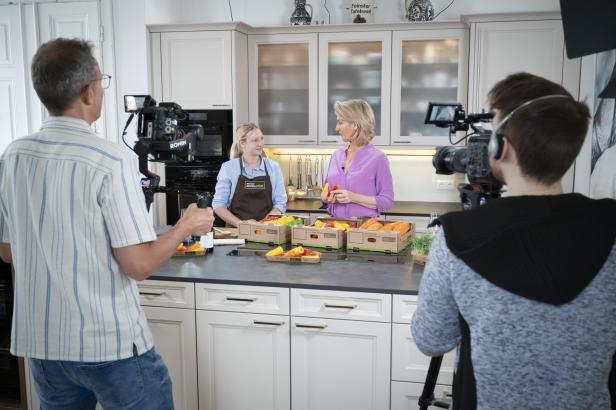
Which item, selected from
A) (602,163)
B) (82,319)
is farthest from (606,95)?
(82,319)

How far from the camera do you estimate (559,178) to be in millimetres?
1070

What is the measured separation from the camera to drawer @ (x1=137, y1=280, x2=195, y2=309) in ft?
7.91

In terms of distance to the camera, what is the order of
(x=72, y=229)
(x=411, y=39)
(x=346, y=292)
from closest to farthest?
(x=72, y=229) → (x=346, y=292) → (x=411, y=39)

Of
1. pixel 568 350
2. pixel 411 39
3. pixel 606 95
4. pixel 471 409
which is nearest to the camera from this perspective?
pixel 568 350

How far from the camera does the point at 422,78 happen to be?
14.6 ft

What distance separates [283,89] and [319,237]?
2256 millimetres

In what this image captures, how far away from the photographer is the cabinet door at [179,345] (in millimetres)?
2432

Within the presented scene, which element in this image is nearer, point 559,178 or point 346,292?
point 559,178

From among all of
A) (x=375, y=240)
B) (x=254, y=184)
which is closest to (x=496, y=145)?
(x=375, y=240)

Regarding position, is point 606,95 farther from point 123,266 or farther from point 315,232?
point 123,266

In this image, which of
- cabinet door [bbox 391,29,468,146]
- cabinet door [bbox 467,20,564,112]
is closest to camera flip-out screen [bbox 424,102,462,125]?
cabinet door [bbox 467,20,564,112]

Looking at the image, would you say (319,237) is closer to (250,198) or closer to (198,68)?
(250,198)

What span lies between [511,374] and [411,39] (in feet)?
12.1

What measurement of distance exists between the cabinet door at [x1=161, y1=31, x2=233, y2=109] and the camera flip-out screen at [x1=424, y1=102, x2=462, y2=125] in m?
2.97
